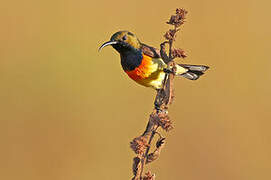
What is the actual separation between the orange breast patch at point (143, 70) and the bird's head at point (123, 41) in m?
0.13

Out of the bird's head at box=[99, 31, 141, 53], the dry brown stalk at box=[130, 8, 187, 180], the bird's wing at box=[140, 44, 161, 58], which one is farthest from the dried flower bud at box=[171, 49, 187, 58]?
the bird's wing at box=[140, 44, 161, 58]

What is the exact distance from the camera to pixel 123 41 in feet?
11.2

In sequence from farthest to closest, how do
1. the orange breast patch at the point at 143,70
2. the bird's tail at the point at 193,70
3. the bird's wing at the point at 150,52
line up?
the bird's tail at the point at 193,70
the bird's wing at the point at 150,52
the orange breast patch at the point at 143,70

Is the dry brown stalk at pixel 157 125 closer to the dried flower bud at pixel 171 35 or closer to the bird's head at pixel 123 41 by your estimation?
the dried flower bud at pixel 171 35

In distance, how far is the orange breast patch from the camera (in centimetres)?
350

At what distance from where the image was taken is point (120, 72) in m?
5.20

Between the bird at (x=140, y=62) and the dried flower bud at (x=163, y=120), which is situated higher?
the bird at (x=140, y=62)

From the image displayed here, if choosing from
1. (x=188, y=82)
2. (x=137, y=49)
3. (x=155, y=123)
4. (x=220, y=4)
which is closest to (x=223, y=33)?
(x=220, y=4)

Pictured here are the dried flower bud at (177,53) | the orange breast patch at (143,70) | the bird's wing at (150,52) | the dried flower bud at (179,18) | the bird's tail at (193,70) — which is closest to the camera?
the dried flower bud at (179,18)

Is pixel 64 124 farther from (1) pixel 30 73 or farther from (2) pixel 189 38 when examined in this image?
(2) pixel 189 38

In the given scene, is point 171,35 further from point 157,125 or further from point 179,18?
point 157,125

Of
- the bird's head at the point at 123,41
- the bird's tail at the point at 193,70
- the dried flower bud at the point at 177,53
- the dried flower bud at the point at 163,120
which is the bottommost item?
the dried flower bud at the point at 163,120

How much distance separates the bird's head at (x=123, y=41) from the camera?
339 centimetres

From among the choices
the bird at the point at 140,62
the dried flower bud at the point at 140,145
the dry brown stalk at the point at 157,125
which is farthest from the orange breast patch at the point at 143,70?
the dried flower bud at the point at 140,145
